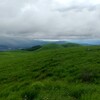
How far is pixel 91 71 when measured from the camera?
24.2 m

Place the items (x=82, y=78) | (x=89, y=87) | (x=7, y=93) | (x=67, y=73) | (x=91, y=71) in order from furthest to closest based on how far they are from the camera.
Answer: (x=67, y=73) < (x=91, y=71) < (x=82, y=78) < (x=7, y=93) < (x=89, y=87)

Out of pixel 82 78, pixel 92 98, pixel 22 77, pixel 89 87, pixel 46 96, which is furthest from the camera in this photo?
pixel 22 77

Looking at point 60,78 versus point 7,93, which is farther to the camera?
point 60,78

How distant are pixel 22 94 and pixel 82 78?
6288 millimetres

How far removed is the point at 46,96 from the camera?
57.1 ft

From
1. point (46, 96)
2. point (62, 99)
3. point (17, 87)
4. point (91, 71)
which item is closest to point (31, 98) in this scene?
point (46, 96)

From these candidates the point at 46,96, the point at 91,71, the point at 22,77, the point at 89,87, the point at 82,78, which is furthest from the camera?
the point at 22,77

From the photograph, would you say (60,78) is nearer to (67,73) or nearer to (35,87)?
(67,73)

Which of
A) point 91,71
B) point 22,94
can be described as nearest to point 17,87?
point 22,94

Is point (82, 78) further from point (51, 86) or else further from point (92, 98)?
point (92, 98)

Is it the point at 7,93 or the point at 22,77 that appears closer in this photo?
the point at 7,93

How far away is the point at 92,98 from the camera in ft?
53.4

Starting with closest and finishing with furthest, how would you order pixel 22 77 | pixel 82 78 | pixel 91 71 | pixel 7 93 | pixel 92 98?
pixel 92 98, pixel 7 93, pixel 82 78, pixel 91 71, pixel 22 77

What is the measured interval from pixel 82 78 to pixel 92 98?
6253 millimetres
